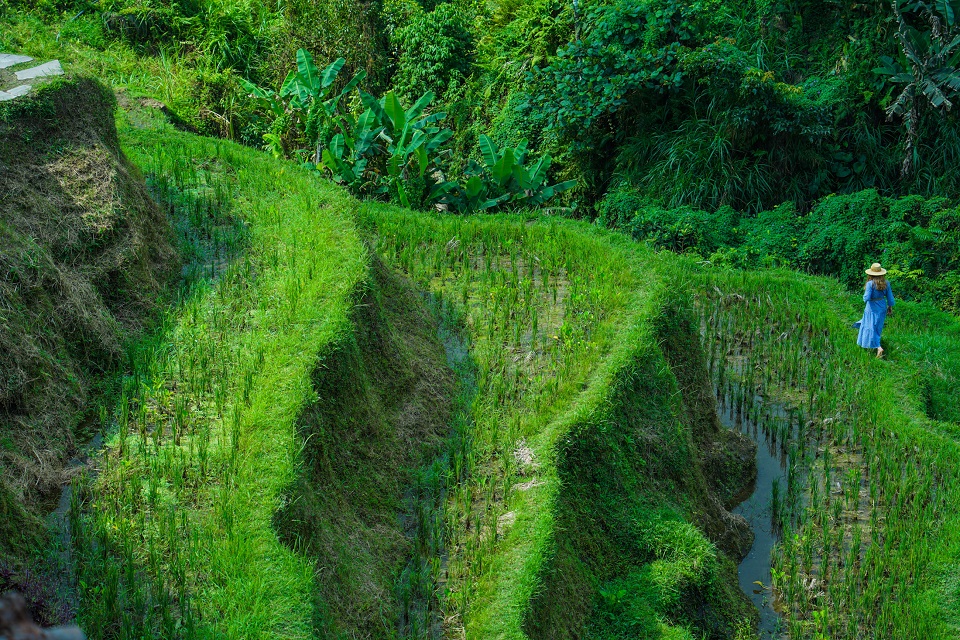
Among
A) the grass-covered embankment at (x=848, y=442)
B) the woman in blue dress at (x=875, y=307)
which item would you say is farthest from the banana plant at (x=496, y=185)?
the woman in blue dress at (x=875, y=307)

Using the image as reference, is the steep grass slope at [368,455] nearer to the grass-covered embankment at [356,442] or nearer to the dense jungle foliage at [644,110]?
the grass-covered embankment at [356,442]

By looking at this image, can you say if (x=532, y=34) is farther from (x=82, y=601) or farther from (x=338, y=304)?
(x=82, y=601)

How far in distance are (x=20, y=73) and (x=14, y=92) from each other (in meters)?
0.49

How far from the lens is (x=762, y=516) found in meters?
6.41

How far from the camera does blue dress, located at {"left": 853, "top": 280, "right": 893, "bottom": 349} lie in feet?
24.1

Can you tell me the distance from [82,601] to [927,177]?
30.2 ft

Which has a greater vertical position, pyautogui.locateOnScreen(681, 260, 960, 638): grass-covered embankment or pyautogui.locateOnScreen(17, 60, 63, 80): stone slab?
pyautogui.locateOnScreen(17, 60, 63, 80): stone slab

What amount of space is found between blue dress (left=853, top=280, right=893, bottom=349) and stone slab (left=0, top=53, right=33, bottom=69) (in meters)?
6.29

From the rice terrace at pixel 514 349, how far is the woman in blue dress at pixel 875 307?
3 centimetres

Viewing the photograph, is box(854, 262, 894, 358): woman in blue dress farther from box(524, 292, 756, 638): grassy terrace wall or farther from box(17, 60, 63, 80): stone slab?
box(17, 60, 63, 80): stone slab

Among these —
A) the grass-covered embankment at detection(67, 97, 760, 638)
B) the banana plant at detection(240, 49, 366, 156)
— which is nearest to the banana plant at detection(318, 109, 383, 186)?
the banana plant at detection(240, 49, 366, 156)

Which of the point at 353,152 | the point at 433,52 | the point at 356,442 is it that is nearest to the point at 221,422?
the point at 356,442

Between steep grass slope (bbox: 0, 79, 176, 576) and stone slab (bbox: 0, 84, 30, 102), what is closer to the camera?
steep grass slope (bbox: 0, 79, 176, 576)

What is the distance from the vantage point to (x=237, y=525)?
396cm
